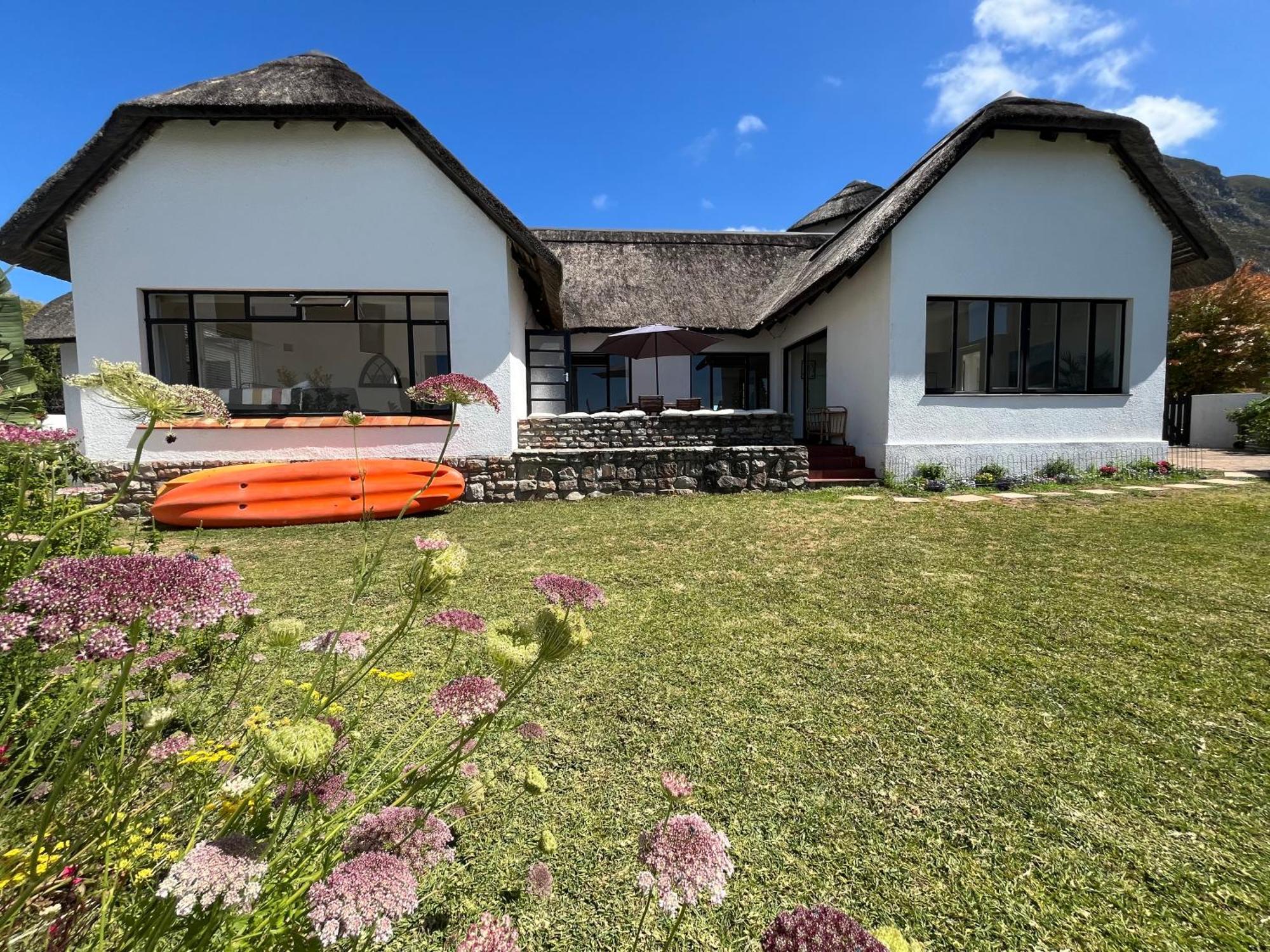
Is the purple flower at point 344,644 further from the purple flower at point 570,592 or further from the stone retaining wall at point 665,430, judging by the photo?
the stone retaining wall at point 665,430

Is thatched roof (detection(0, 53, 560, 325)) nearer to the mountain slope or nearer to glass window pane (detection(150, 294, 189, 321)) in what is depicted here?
glass window pane (detection(150, 294, 189, 321))

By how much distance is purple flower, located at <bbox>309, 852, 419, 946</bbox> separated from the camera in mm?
758

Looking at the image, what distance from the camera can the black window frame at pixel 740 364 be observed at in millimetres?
14422

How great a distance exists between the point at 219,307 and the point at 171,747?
32.0ft

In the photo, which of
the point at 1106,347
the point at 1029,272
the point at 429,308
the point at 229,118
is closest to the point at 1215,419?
the point at 1106,347

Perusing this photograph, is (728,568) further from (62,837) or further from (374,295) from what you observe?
(374,295)

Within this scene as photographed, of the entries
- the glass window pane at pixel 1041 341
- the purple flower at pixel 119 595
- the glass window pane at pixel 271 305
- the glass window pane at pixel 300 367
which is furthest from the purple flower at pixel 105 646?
the glass window pane at pixel 1041 341

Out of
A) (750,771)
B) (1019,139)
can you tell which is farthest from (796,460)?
(750,771)

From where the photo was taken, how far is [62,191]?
293 inches

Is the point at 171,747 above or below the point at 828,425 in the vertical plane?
below

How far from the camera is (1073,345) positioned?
9.62 meters

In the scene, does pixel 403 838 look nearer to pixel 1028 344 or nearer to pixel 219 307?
pixel 219 307

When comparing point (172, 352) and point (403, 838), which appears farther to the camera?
point (172, 352)

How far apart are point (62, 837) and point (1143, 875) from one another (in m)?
2.85
